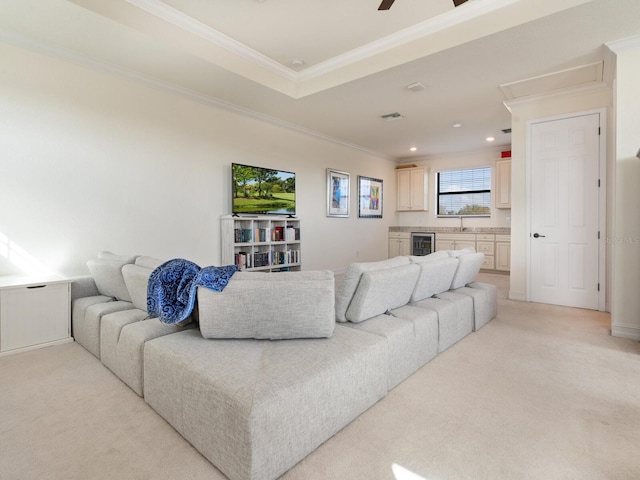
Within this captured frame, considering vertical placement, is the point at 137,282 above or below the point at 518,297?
above

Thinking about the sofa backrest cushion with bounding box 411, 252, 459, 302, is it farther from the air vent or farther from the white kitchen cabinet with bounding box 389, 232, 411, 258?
the white kitchen cabinet with bounding box 389, 232, 411, 258

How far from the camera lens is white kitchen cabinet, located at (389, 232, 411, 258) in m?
8.29

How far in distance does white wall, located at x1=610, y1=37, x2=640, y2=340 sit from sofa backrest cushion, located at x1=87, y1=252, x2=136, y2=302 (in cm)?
444

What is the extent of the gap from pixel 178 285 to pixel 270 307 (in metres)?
0.63

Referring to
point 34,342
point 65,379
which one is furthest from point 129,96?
point 65,379

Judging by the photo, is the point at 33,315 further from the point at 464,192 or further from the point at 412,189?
the point at 464,192

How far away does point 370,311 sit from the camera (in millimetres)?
2283

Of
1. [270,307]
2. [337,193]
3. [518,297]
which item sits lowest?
[518,297]

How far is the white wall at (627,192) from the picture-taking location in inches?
121

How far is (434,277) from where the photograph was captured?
9.37 ft

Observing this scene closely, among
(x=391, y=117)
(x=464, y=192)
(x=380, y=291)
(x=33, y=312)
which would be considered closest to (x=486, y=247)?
(x=464, y=192)

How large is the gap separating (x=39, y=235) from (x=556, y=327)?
518 centimetres

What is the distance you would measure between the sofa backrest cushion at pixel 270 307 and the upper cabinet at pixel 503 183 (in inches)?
259

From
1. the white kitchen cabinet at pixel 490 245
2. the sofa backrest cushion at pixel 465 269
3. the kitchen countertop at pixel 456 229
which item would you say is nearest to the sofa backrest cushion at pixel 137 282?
the sofa backrest cushion at pixel 465 269
